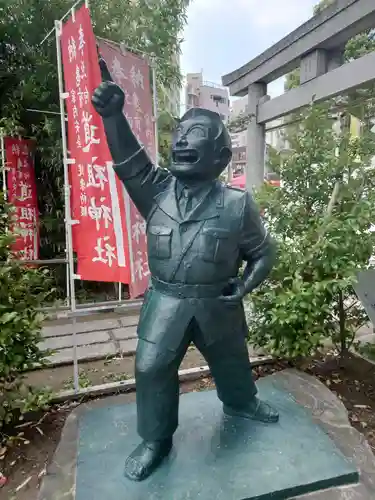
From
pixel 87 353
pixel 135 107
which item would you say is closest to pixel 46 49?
pixel 135 107

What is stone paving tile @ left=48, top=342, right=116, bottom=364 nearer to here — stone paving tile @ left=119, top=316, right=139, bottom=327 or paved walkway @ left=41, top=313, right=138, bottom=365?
paved walkway @ left=41, top=313, right=138, bottom=365

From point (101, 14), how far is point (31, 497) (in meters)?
6.22

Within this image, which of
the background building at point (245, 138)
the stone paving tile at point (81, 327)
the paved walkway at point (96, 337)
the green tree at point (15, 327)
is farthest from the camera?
the stone paving tile at point (81, 327)

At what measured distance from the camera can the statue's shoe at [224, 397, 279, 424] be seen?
2.37m

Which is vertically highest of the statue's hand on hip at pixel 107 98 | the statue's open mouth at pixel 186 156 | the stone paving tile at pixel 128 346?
the statue's hand on hip at pixel 107 98

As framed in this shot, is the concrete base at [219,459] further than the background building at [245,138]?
No

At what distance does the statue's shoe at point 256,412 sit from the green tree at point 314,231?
91cm

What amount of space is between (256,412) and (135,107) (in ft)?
9.06

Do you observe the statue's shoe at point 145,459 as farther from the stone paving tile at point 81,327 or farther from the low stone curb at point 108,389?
the stone paving tile at point 81,327

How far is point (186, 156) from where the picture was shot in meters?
1.85

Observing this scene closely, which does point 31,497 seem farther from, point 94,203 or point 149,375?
point 94,203

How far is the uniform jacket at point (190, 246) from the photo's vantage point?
1.89 metres

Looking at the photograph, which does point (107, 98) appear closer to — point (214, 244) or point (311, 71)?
point (214, 244)

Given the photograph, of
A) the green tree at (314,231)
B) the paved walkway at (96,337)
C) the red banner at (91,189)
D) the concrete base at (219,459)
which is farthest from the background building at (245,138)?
the concrete base at (219,459)
